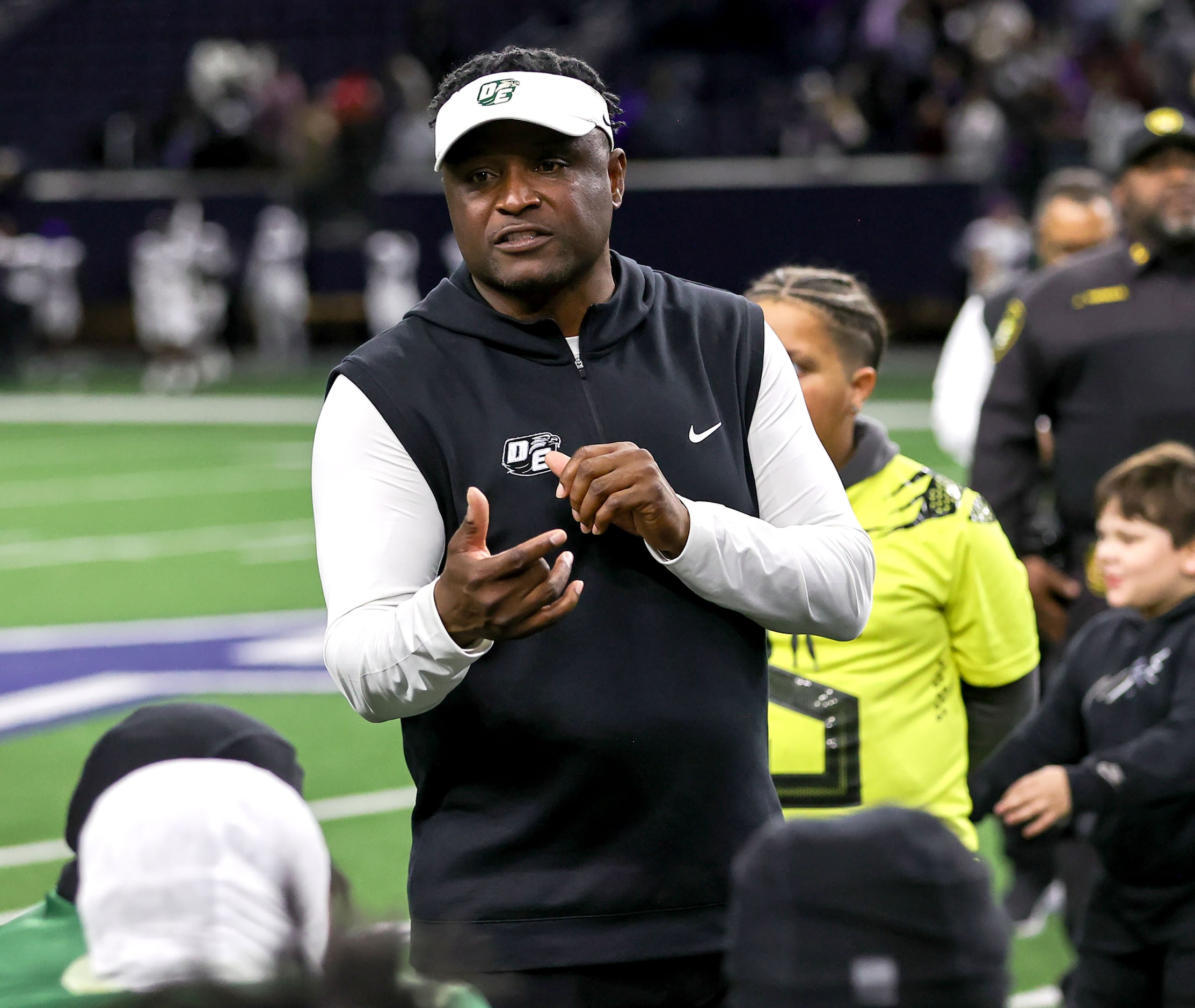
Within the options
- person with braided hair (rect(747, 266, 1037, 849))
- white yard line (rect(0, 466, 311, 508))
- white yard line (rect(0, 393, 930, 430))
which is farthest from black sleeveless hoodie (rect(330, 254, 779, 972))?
white yard line (rect(0, 393, 930, 430))

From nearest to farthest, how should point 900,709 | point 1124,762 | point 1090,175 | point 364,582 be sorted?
point 364,582
point 900,709
point 1124,762
point 1090,175

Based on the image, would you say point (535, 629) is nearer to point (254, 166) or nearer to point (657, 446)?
point (657, 446)

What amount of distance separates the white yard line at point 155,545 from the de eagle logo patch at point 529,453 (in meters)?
10.1

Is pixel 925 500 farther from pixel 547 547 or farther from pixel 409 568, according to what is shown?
pixel 547 547

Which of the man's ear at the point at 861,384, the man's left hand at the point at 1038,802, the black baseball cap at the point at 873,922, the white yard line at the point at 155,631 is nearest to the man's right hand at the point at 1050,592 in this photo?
the man's left hand at the point at 1038,802

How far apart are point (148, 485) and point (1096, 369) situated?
11.5m

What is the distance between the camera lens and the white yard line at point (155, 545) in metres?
12.5

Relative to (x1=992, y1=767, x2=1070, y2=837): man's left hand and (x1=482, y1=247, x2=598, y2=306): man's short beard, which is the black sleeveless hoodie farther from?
(x1=992, y1=767, x2=1070, y2=837): man's left hand

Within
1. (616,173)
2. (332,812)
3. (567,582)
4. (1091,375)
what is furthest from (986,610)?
(332,812)

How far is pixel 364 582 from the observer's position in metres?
2.42

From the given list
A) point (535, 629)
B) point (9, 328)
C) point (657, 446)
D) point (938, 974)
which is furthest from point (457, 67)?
point (9, 328)

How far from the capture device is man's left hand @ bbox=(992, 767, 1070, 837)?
3.68m

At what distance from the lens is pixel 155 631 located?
10086 millimetres

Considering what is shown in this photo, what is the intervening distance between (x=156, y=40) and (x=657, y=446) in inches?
1223
